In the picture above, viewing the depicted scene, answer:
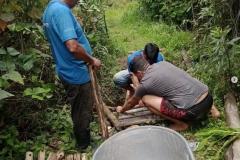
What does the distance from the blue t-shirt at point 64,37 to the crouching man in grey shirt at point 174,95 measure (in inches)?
37.4

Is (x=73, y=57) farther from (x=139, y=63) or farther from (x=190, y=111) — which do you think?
A: (x=190, y=111)

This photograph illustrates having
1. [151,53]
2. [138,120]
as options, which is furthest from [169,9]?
[138,120]

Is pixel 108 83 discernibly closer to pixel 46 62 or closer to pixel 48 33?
pixel 46 62

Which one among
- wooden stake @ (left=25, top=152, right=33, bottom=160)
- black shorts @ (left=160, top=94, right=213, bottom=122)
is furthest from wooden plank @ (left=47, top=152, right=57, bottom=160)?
black shorts @ (left=160, top=94, right=213, bottom=122)

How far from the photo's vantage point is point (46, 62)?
5957mm

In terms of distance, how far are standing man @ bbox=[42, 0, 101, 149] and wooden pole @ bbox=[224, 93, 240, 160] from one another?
159 cm

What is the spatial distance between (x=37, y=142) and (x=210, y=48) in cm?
280

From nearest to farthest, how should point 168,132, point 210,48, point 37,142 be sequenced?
point 168,132, point 37,142, point 210,48

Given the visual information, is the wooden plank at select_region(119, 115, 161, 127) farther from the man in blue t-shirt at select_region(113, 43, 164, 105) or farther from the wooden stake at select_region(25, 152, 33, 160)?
the wooden stake at select_region(25, 152, 33, 160)

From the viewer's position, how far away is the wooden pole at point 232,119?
440 centimetres

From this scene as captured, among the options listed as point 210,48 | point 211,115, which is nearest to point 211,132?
point 211,115

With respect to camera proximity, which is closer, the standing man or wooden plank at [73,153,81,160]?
the standing man

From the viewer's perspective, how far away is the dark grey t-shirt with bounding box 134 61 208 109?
17.7 feet

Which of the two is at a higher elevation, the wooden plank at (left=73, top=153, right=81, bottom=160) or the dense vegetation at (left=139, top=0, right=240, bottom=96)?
the dense vegetation at (left=139, top=0, right=240, bottom=96)
